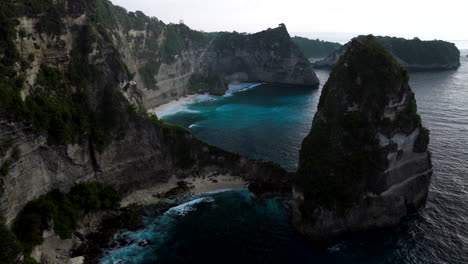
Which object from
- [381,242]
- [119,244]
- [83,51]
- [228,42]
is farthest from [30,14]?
[228,42]

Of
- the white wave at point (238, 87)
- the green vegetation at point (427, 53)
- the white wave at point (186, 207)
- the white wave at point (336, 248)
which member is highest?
the green vegetation at point (427, 53)

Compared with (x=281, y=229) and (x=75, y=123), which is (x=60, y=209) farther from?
(x=281, y=229)

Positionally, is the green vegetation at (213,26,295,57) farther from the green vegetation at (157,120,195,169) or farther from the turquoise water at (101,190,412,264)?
the turquoise water at (101,190,412,264)

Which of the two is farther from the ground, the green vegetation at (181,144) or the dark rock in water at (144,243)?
the green vegetation at (181,144)

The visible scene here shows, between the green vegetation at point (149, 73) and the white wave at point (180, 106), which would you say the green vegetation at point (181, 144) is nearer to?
the white wave at point (180, 106)

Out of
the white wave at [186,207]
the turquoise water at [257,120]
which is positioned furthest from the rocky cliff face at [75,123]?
the turquoise water at [257,120]

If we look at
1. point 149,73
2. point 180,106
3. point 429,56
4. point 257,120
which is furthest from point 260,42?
point 429,56

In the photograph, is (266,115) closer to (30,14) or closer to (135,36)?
(135,36)
